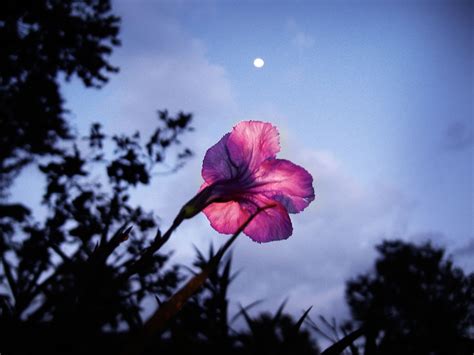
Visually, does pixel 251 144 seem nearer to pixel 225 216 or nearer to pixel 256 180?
pixel 256 180

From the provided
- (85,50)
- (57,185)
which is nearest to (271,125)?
(57,185)

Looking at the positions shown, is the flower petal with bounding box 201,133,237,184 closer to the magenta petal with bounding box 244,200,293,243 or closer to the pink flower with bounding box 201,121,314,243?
the pink flower with bounding box 201,121,314,243

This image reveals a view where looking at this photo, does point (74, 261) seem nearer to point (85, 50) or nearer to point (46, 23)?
point (46, 23)

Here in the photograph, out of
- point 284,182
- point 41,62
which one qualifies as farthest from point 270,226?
point 41,62

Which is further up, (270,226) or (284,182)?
(284,182)

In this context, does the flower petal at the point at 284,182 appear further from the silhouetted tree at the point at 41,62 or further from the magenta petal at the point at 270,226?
the silhouetted tree at the point at 41,62

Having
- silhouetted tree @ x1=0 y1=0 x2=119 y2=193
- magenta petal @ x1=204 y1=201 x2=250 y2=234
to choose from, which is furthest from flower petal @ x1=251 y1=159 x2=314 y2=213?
silhouetted tree @ x1=0 y1=0 x2=119 y2=193

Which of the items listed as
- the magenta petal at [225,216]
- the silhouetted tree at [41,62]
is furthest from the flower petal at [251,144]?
the silhouetted tree at [41,62]
